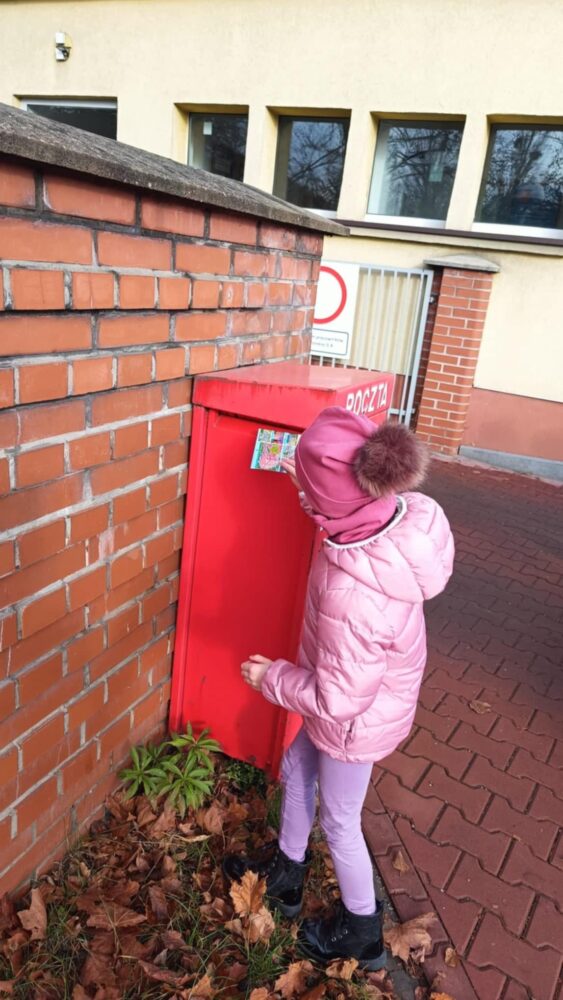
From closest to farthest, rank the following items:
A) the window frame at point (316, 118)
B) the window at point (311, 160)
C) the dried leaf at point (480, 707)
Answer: the dried leaf at point (480, 707), the window frame at point (316, 118), the window at point (311, 160)

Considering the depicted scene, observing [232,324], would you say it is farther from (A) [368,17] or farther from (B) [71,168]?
(A) [368,17]

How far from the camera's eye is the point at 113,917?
2045mm

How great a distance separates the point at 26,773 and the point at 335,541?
1.09 metres

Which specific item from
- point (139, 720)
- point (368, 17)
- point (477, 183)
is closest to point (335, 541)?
point (139, 720)

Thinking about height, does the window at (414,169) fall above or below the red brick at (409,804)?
above

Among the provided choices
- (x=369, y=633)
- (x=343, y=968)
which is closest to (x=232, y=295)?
(x=369, y=633)

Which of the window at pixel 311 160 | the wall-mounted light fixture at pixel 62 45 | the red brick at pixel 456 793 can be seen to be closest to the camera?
the red brick at pixel 456 793

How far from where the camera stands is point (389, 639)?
1.71 m

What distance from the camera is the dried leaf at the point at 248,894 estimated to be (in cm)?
213

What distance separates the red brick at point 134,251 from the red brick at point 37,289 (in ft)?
0.59

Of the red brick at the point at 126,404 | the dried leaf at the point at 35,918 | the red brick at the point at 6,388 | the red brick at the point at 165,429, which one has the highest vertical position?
the red brick at the point at 6,388

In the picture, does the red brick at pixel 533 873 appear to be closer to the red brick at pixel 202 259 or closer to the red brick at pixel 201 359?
Result: the red brick at pixel 201 359

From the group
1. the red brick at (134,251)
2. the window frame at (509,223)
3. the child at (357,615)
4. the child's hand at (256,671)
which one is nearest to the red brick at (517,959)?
the child at (357,615)

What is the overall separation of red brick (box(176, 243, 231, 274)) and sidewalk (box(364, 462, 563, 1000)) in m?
2.03
